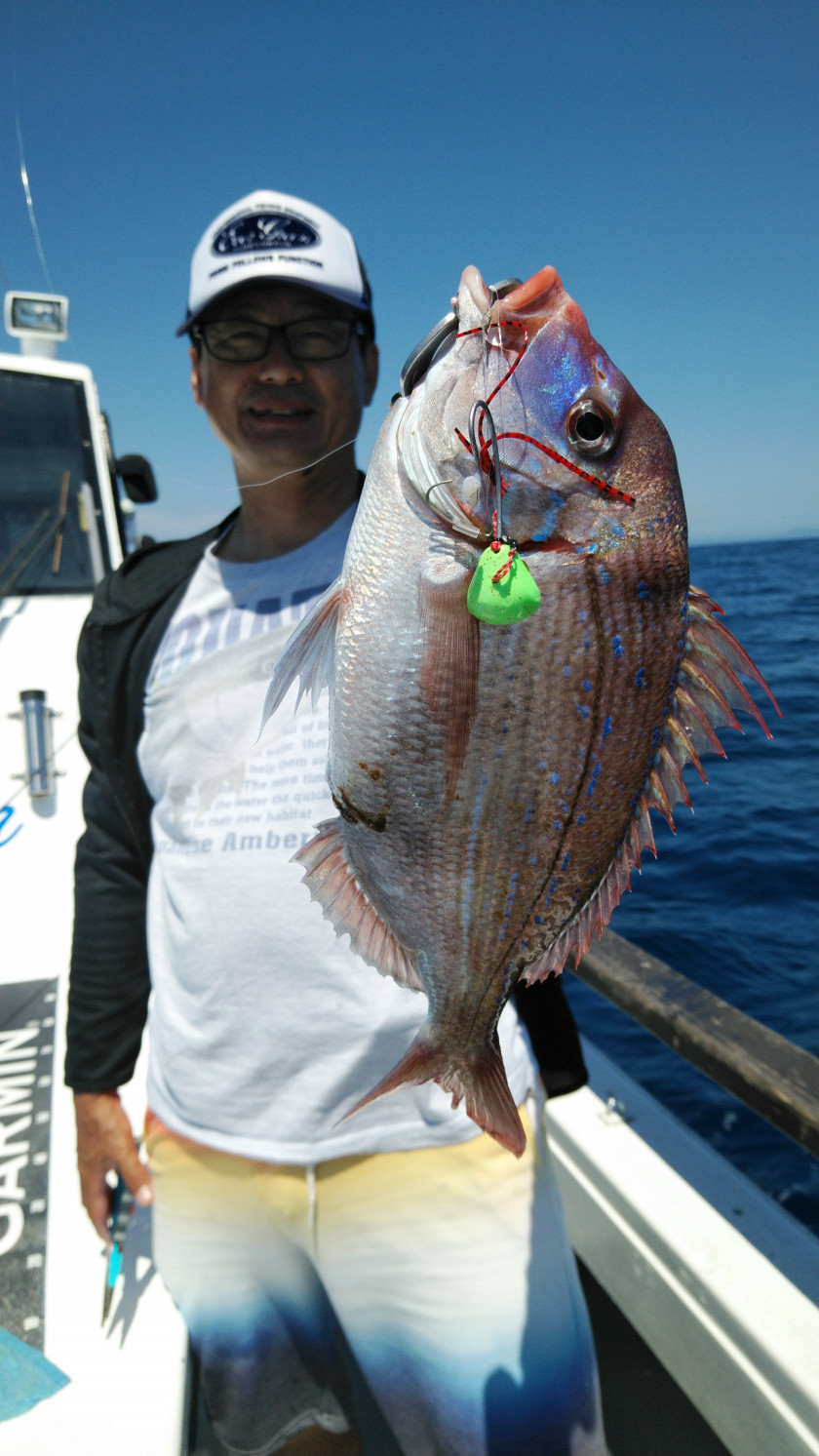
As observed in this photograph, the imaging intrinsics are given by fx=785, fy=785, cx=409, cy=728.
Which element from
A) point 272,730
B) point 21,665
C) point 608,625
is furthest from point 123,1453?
point 21,665

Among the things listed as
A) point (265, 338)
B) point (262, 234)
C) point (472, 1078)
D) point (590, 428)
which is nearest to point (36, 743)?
point (265, 338)

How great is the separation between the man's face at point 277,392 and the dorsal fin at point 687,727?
3.57ft

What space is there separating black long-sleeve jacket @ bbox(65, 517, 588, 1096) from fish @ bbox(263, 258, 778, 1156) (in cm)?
104

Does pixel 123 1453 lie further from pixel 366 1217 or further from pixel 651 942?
pixel 651 942

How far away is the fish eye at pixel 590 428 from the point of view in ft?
2.87

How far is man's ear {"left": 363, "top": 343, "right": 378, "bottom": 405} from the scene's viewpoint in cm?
192

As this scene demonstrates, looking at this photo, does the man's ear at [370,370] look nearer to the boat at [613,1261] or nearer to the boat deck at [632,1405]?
the boat at [613,1261]

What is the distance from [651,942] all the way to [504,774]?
575 centimetres

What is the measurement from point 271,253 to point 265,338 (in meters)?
0.16

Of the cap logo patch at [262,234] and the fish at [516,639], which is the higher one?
the cap logo patch at [262,234]

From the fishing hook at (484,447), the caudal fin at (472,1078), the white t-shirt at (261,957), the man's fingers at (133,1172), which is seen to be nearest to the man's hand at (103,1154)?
the man's fingers at (133,1172)

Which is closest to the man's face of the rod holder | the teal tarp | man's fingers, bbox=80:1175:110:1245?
man's fingers, bbox=80:1175:110:1245

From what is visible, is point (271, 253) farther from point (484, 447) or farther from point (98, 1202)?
point (98, 1202)

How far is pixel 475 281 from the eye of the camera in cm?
88
